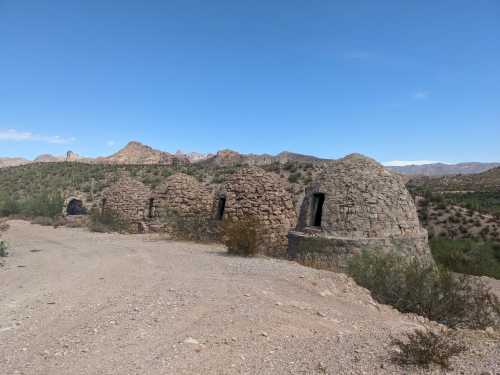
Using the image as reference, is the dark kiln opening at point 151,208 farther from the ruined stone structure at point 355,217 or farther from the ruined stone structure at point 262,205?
the ruined stone structure at point 355,217

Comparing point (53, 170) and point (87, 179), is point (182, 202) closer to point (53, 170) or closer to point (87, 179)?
point (87, 179)

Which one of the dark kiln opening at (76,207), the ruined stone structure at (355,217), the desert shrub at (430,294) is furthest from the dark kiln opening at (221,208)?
the dark kiln opening at (76,207)

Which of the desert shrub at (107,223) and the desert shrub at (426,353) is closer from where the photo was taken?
the desert shrub at (426,353)

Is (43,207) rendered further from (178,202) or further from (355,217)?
(355,217)

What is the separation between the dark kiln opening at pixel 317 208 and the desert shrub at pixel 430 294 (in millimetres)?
3307

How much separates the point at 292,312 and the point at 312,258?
507 centimetres

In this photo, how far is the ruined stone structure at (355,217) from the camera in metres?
10.1

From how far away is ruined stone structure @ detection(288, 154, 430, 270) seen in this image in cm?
1011

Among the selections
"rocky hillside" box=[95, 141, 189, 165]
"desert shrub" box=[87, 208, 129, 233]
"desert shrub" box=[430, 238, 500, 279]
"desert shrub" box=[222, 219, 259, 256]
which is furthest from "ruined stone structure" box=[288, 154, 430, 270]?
"rocky hillside" box=[95, 141, 189, 165]

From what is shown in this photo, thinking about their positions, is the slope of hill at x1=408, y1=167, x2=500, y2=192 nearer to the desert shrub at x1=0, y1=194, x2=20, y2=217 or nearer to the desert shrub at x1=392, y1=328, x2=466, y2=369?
the desert shrub at x1=0, y1=194, x2=20, y2=217

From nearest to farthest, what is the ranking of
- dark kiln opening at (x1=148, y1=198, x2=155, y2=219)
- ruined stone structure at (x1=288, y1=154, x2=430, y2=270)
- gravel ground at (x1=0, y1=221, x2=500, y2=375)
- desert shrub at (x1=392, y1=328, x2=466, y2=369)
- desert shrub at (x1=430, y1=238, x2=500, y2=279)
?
desert shrub at (x1=392, y1=328, x2=466, y2=369) → gravel ground at (x1=0, y1=221, x2=500, y2=375) → ruined stone structure at (x1=288, y1=154, x2=430, y2=270) → desert shrub at (x1=430, y1=238, x2=500, y2=279) → dark kiln opening at (x1=148, y1=198, x2=155, y2=219)

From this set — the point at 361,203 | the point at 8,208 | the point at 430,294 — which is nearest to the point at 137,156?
the point at 8,208

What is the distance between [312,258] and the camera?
34.0 ft

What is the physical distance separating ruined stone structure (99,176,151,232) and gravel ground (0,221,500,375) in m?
9.14
